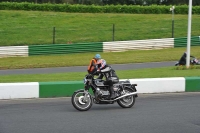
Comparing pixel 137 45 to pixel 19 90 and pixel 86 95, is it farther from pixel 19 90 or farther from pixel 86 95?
pixel 86 95

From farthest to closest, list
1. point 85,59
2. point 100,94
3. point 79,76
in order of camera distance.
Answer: point 85,59 → point 79,76 → point 100,94

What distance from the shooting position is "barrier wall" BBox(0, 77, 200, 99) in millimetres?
13172

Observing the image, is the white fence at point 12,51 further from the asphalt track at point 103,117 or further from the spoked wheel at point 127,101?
the spoked wheel at point 127,101

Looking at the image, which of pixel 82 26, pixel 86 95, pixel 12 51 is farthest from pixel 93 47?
pixel 86 95

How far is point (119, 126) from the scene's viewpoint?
9141 mm

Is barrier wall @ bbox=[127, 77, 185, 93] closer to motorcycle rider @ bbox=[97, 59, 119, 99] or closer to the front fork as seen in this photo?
motorcycle rider @ bbox=[97, 59, 119, 99]

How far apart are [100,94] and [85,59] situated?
625 inches

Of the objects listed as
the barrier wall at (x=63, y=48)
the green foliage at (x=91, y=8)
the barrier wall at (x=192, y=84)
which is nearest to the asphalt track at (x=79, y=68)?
the barrier wall at (x=63, y=48)

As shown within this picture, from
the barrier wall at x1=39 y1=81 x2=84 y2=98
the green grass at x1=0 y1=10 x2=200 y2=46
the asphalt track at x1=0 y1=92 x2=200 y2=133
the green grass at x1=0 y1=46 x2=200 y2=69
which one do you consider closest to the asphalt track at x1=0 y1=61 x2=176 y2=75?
the green grass at x1=0 y1=46 x2=200 y2=69

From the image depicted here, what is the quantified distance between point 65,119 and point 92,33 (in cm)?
2517

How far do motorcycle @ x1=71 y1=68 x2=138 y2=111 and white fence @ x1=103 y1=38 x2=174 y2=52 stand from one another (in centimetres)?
1836

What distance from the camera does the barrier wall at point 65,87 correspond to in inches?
519

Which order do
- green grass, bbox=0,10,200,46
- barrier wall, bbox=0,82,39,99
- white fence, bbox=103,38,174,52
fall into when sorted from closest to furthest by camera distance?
→ barrier wall, bbox=0,82,39,99, white fence, bbox=103,38,174,52, green grass, bbox=0,10,200,46

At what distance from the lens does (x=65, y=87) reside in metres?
13.6
